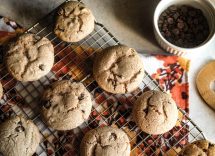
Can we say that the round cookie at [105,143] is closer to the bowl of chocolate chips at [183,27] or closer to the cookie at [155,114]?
the cookie at [155,114]

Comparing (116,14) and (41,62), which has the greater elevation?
(41,62)

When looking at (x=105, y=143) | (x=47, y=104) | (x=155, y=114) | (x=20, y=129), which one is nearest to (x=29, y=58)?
(x=47, y=104)

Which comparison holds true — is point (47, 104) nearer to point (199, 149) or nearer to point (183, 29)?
point (199, 149)

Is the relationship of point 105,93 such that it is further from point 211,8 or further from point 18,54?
point 211,8

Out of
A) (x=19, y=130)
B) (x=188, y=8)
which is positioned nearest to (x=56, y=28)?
(x=19, y=130)

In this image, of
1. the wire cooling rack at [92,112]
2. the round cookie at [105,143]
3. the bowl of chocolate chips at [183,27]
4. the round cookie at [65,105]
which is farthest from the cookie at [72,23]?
the round cookie at [105,143]

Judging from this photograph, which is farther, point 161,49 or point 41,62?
point 161,49
